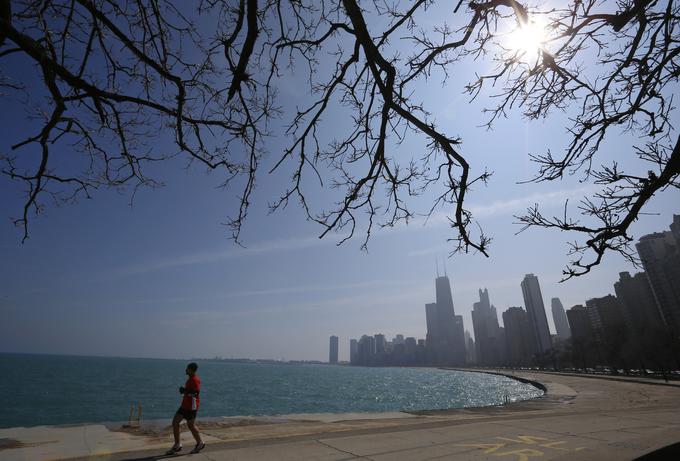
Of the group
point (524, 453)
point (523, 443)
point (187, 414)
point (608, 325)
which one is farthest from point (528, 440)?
point (608, 325)

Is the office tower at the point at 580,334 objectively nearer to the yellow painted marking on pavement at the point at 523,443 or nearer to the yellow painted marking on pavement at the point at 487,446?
the yellow painted marking on pavement at the point at 523,443

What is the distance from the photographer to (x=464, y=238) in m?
3.38

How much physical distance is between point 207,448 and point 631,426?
10718 millimetres

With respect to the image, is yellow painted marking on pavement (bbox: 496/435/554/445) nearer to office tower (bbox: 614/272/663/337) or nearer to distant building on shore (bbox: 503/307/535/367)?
office tower (bbox: 614/272/663/337)

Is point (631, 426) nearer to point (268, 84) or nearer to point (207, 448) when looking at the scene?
point (207, 448)

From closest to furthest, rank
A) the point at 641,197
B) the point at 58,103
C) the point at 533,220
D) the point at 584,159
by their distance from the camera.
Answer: the point at 58,103 → the point at 641,197 → the point at 533,220 → the point at 584,159

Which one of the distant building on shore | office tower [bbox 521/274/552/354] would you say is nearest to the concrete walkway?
office tower [bbox 521/274/552/354]

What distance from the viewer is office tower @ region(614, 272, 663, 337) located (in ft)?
238

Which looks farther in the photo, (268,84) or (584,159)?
(584,159)

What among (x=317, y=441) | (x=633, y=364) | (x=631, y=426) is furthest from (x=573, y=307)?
(x=317, y=441)

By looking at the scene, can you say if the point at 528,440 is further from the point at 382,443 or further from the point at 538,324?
the point at 538,324

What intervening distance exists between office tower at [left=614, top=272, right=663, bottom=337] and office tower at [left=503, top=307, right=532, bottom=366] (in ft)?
183

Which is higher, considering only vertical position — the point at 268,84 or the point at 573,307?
the point at 573,307

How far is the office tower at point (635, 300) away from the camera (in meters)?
72.6
